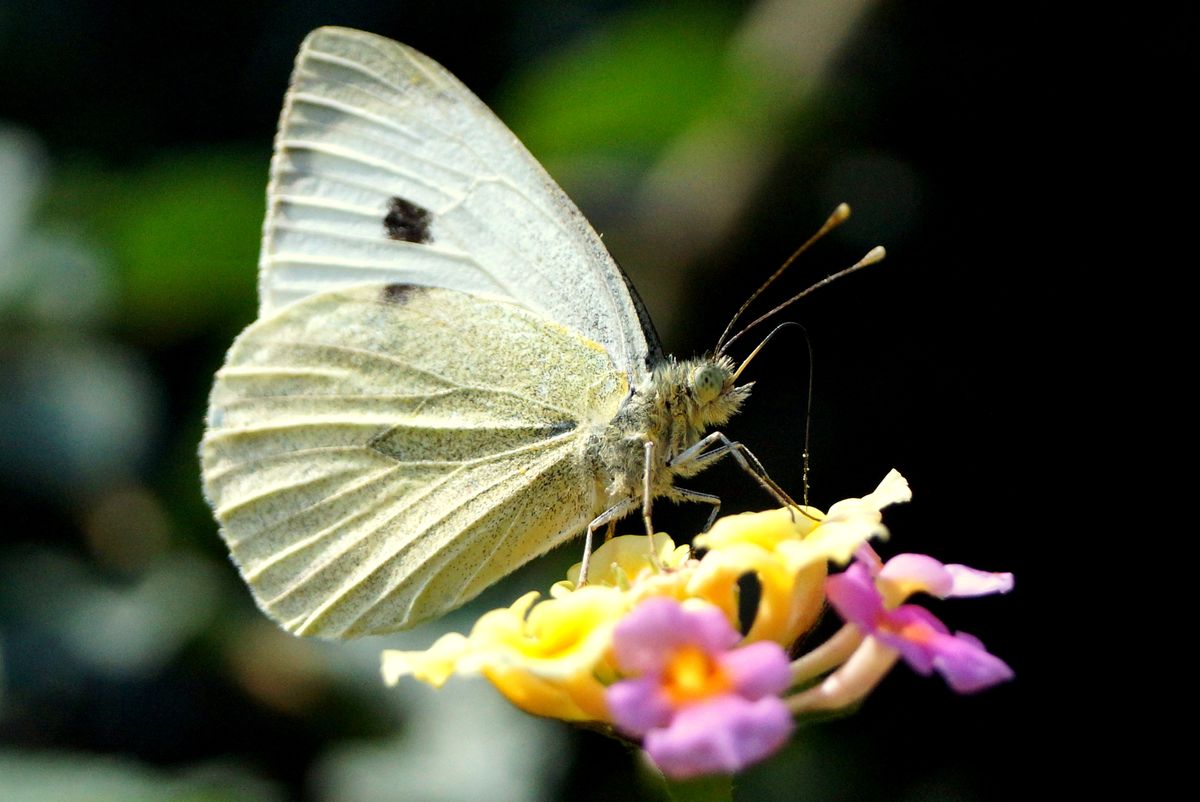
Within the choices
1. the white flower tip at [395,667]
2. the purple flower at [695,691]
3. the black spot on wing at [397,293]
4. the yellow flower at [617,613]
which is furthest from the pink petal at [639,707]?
the black spot on wing at [397,293]

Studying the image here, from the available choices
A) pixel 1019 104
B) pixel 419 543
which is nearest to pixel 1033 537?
pixel 1019 104

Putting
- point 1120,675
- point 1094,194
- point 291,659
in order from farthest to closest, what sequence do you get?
point 1094,194
point 1120,675
point 291,659

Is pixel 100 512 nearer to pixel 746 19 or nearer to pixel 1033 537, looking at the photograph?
pixel 746 19

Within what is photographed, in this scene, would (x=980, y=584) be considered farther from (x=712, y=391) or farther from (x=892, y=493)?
(x=712, y=391)

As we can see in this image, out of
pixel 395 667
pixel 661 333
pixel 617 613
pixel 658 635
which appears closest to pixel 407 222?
pixel 661 333

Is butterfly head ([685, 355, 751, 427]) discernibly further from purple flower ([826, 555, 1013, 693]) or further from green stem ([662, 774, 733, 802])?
green stem ([662, 774, 733, 802])

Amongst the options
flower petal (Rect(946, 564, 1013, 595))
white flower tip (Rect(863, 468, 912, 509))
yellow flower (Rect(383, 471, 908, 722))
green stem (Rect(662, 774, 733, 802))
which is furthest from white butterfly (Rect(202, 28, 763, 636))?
green stem (Rect(662, 774, 733, 802))
